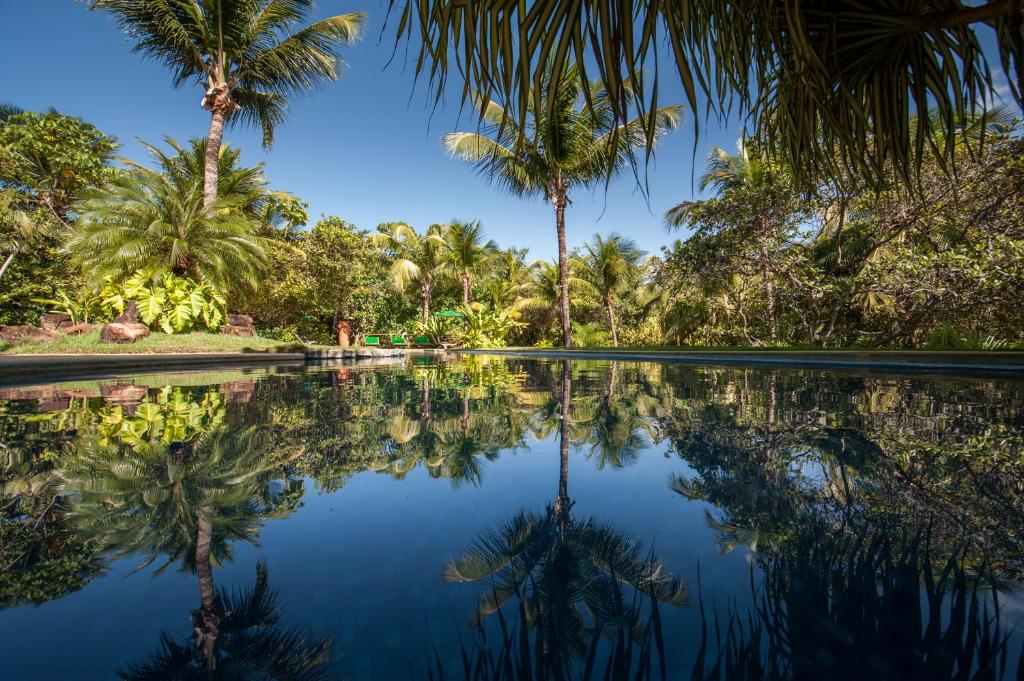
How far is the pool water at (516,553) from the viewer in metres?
0.61

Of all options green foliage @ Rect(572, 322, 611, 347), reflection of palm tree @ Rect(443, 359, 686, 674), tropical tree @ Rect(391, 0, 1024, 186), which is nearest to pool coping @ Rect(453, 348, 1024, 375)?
tropical tree @ Rect(391, 0, 1024, 186)

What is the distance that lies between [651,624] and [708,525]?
0.43 meters

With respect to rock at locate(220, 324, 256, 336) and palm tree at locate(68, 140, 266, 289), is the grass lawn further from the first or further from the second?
rock at locate(220, 324, 256, 336)

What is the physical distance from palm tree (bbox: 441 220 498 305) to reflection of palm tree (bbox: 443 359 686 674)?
57.6 ft

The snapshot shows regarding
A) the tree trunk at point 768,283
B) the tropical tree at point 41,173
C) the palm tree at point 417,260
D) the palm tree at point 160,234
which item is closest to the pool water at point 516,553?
the tree trunk at point 768,283

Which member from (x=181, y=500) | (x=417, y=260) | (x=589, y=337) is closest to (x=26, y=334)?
(x=181, y=500)

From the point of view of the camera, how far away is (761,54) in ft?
5.70

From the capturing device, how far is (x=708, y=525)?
1021 mm

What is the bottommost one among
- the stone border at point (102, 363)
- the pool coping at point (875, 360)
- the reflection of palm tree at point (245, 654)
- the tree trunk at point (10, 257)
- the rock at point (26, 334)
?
the reflection of palm tree at point (245, 654)

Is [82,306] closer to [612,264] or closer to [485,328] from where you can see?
[485,328]

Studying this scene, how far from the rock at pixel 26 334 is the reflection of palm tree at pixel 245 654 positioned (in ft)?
40.7

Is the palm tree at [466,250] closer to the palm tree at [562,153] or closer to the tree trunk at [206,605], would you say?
the palm tree at [562,153]

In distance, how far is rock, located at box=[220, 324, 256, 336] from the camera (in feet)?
36.7

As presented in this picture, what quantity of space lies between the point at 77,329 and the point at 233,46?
27.3 feet
